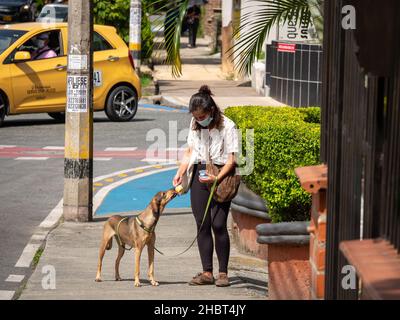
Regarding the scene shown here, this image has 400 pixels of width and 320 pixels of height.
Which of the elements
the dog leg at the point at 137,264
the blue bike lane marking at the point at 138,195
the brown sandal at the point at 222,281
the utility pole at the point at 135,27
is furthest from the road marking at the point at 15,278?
the utility pole at the point at 135,27

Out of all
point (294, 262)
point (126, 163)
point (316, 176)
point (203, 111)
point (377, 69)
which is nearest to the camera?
point (377, 69)

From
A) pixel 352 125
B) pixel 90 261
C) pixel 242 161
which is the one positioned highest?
pixel 352 125

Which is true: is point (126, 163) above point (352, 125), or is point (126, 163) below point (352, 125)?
below

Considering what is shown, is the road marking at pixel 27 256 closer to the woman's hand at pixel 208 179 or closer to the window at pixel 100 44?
the woman's hand at pixel 208 179

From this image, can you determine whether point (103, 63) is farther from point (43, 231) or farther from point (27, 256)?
point (27, 256)

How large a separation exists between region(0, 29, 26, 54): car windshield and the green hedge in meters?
10.4

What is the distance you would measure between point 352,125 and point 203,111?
399cm

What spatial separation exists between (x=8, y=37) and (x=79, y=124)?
8.17m

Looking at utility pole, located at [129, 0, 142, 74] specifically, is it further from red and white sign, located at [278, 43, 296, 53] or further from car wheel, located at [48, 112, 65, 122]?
car wheel, located at [48, 112, 65, 122]

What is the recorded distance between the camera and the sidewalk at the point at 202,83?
83.1ft

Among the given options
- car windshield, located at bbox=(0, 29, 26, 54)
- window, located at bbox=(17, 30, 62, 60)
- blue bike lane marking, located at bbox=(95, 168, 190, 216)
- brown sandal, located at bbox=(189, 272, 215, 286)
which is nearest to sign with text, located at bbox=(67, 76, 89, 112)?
blue bike lane marking, located at bbox=(95, 168, 190, 216)
